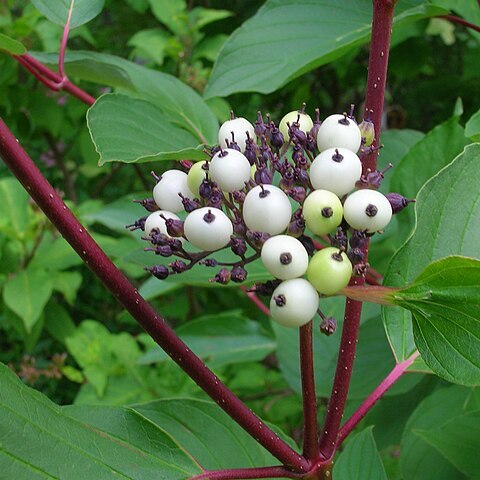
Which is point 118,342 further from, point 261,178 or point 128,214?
point 261,178

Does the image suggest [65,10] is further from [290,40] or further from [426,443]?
[426,443]

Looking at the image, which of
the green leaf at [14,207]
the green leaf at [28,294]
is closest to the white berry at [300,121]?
the green leaf at [28,294]

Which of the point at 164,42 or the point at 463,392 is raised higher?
the point at 164,42

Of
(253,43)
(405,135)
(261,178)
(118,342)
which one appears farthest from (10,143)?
(118,342)

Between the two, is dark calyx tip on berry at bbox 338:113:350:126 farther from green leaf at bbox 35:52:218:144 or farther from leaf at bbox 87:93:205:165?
green leaf at bbox 35:52:218:144

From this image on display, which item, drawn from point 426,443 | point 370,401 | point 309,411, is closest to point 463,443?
point 426,443

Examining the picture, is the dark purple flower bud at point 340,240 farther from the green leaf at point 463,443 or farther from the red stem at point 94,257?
the green leaf at point 463,443

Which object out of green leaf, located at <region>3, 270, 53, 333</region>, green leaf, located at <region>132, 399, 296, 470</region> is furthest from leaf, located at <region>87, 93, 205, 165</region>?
green leaf, located at <region>3, 270, 53, 333</region>
